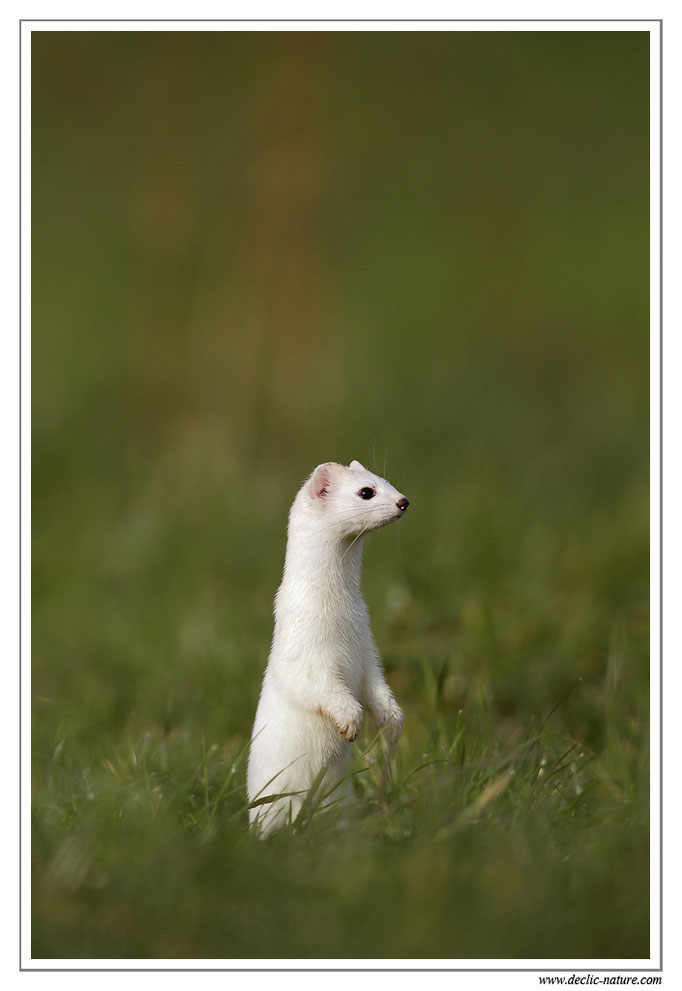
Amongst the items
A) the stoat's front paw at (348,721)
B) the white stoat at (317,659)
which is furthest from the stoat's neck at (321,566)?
the stoat's front paw at (348,721)

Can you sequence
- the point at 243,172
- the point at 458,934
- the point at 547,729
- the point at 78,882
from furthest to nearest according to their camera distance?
the point at 243,172
the point at 547,729
the point at 78,882
the point at 458,934

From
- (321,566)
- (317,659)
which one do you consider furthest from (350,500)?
(317,659)

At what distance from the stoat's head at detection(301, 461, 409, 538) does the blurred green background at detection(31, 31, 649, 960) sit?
534mm

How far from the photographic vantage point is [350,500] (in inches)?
130

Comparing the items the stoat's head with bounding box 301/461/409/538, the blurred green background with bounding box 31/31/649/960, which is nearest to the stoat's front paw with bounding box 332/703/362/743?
the blurred green background with bounding box 31/31/649/960

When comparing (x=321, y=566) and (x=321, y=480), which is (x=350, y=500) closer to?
(x=321, y=480)

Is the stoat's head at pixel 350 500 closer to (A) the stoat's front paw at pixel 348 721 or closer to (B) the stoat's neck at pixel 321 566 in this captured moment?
(B) the stoat's neck at pixel 321 566

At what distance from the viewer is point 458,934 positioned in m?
2.87

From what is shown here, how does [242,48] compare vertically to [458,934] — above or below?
above

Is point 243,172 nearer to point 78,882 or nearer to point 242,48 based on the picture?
point 242,48

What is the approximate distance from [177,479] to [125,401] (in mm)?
2288

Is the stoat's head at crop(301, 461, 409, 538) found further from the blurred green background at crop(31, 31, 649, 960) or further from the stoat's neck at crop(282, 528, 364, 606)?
the blurred green background at crop(31, 31, 649, 960)

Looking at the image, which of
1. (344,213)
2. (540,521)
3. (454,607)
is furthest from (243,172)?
(454,607)

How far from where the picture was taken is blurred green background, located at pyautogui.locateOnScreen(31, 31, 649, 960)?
10.1 ft
